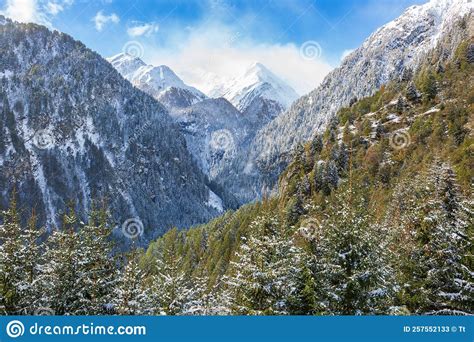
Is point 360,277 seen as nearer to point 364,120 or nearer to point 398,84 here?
point 364,120

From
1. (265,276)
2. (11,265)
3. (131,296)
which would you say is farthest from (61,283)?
(265,276)

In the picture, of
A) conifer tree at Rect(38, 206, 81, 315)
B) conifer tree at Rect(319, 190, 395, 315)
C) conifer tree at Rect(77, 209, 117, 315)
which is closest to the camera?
conifer tree at Rect(319, 190, 395, 315)

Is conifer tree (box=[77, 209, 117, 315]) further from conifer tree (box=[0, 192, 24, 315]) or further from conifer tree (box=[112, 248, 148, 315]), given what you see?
conifer tree (box=[0, 192, 24, 315])

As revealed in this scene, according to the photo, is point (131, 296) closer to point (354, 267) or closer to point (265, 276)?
point (265, 276)

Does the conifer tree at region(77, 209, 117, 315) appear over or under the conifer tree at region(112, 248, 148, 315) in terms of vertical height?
over

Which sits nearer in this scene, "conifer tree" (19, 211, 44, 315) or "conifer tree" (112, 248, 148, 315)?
"conifer tree" (19, 211, 44, 315)

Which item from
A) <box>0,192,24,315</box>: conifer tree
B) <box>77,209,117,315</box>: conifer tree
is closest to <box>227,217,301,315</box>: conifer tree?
<box>77,209,117,315</box>: conifer tree

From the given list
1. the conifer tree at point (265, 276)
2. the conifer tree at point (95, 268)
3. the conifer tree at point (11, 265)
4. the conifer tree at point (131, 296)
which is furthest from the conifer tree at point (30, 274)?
the conifer tree at point (265, 276)

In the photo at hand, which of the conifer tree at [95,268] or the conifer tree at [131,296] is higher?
the conifer tree at [95,268]

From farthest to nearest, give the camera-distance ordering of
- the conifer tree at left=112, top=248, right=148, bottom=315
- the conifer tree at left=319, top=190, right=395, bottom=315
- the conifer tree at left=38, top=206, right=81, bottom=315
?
the conifer tree at left=38, top=206, right=81, bottom=315
the conifer tree at left=112, top=248, right=148, bottom=315
the conifer tree at left=319, top=190, right=395, bottom=315

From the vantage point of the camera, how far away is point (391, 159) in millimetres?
84562

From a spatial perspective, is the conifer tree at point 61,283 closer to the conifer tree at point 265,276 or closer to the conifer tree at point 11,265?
the conifer tree at point 11,265

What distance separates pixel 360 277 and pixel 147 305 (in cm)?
1144

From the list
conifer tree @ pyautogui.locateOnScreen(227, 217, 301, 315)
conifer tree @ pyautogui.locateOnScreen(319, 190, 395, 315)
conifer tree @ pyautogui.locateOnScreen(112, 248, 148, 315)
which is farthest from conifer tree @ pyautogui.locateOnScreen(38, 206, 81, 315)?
conifer tree @ pyautogui.locateOnScreen(319, 190, 395, 315)
